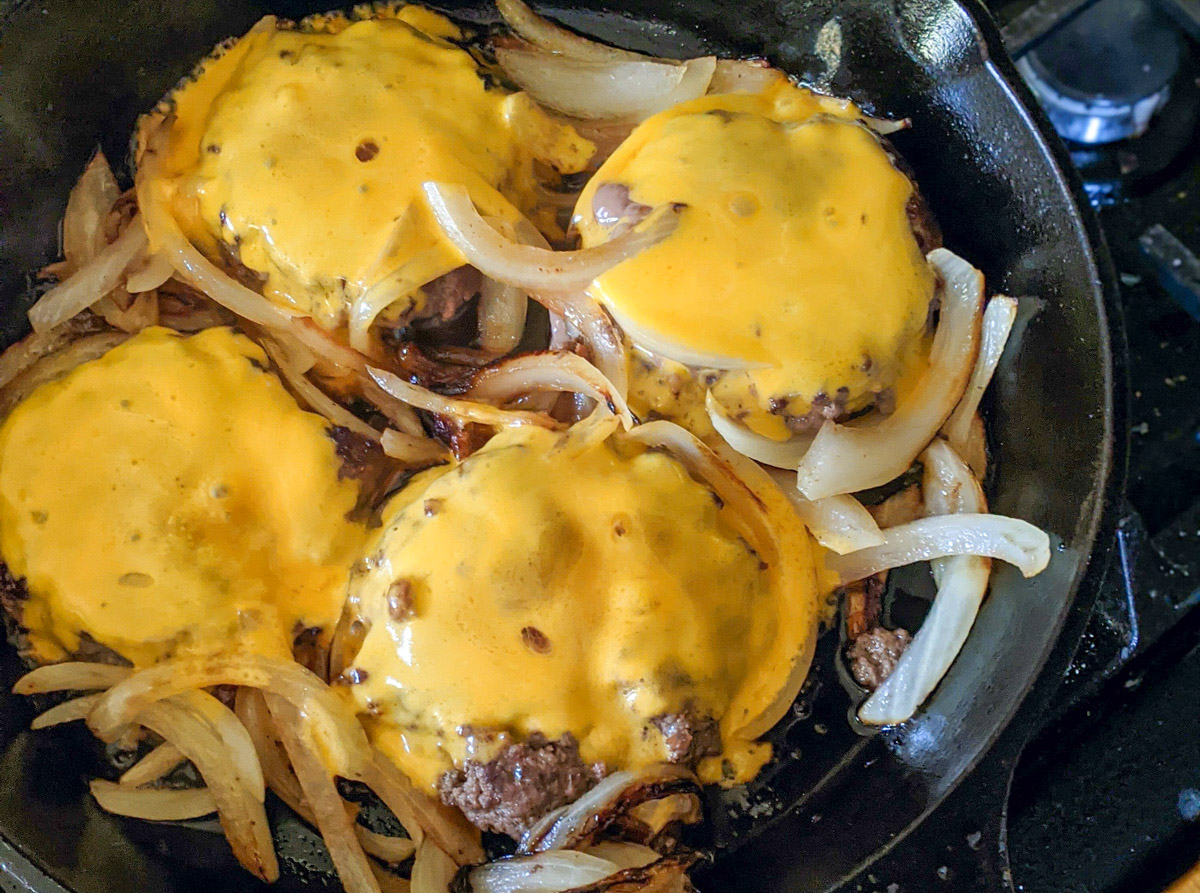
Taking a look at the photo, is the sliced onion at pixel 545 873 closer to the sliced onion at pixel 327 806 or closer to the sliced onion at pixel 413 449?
the sliced onion at pixel 327 806

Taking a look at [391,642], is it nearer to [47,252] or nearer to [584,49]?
[47,252]

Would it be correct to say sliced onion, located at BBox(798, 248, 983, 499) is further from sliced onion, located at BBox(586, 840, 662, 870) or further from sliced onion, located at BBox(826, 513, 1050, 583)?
sliced onion, located at BBox(586, 840, 662, 870)

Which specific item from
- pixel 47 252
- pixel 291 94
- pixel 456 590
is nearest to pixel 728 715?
pixel 456 590

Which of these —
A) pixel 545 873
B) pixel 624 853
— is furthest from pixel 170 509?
pixel 624 853

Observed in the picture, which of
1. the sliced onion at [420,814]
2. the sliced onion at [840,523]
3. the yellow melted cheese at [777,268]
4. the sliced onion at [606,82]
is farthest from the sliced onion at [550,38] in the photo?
the sliced onion at [420,814]

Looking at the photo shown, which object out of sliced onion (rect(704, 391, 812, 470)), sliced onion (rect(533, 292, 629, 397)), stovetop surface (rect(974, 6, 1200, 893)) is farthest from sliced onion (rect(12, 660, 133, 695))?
stovetop surface (rect(974, 6, 1200, 893))

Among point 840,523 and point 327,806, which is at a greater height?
point 840,523

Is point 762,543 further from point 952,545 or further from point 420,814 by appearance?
point 420,814
